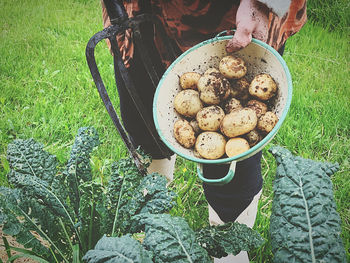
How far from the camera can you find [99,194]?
→ 52.1 inches

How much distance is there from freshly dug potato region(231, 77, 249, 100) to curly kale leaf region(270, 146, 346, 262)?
301 mm

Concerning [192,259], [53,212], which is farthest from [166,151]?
[192,259]

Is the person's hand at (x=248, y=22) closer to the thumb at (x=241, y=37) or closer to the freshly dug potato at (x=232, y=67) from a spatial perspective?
the thumb at (x=241, y=37)

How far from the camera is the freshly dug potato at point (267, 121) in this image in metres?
1.14

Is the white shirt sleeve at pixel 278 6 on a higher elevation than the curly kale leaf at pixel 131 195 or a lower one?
higher

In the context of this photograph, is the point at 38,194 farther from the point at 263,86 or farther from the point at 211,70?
the point at 263,86

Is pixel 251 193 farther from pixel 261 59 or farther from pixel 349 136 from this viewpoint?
pixel 349 136

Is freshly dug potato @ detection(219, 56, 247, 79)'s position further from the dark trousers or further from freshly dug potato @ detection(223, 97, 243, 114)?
the dark trousers

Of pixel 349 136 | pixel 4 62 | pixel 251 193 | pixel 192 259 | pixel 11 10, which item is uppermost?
pixel 11 10

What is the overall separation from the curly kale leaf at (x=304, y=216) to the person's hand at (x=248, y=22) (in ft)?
1.35

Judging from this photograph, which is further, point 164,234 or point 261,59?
point 261,59

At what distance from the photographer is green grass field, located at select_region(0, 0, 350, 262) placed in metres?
1.99

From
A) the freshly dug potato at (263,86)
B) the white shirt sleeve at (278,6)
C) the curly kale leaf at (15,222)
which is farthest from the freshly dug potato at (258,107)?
the curly kale leaf at (15,222)

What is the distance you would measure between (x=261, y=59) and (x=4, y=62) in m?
2.56
